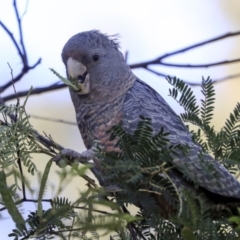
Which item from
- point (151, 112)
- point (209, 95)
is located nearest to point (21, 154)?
point (209, 95)

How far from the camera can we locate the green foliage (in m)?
0.70

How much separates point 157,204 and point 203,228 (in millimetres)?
120

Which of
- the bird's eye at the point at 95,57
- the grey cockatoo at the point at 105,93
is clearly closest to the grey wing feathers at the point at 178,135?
the grey cockatoo at the point at 105,93

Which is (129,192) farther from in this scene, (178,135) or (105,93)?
(105,93)

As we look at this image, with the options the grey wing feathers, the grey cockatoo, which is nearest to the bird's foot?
the grey wing feathers

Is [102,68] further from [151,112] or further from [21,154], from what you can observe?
[21,154]

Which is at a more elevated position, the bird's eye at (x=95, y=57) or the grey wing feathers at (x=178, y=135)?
the bird's eye at (x=95, y=57)

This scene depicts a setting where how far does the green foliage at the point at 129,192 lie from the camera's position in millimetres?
701

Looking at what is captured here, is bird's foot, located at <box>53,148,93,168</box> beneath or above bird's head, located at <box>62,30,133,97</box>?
beneath

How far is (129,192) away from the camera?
82cm

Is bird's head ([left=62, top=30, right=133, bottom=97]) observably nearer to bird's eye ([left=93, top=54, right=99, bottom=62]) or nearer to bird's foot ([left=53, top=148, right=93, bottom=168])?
bird's eye ([left=93, top=54, right=99, bottom=62])

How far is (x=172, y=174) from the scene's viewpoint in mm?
976

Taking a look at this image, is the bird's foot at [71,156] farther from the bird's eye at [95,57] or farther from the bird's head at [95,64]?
the bird's eye at [95,57]

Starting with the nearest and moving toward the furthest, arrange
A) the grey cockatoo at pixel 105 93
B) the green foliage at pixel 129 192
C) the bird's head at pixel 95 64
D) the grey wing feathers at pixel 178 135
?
the green foliage at pixel 129 192, the grey wing feathers at pixel 178 135, the grey cockatoo at pixel 105 93, the bird's head at pixel 95 64
